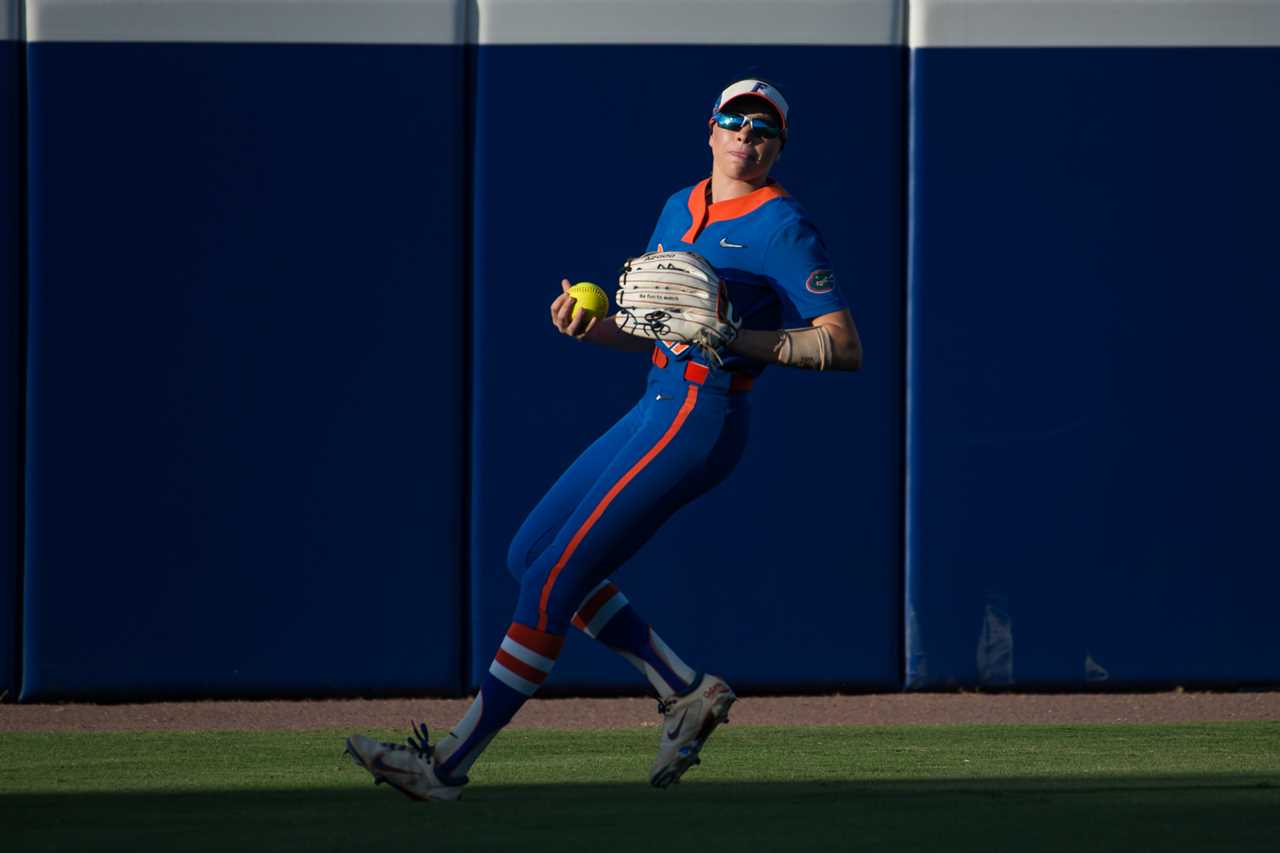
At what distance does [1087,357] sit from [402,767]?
3.55m

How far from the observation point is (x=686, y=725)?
4430mm

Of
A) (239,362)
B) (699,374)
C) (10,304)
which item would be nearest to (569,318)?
(699,374)

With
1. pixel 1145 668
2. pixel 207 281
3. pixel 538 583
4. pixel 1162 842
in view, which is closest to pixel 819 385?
pixel 1145 668

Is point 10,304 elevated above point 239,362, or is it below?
above

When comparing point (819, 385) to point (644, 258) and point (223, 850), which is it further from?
point (223, 850)

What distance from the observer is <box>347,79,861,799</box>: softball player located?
4.15 m

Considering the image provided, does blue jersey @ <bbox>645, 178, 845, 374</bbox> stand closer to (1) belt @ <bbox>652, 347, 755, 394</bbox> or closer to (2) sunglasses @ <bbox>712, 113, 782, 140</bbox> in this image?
(1) belt @ <bbox>652, 347, 755, 394</bbox>

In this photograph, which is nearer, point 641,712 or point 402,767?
point 402,767

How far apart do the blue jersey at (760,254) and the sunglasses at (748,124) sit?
132mm

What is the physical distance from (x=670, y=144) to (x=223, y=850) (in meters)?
3.77

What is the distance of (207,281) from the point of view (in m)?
6.55

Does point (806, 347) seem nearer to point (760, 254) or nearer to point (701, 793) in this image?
point (760, 254)

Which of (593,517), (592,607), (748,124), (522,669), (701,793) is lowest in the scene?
(701,793)

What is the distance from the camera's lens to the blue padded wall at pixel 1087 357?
264 inches
